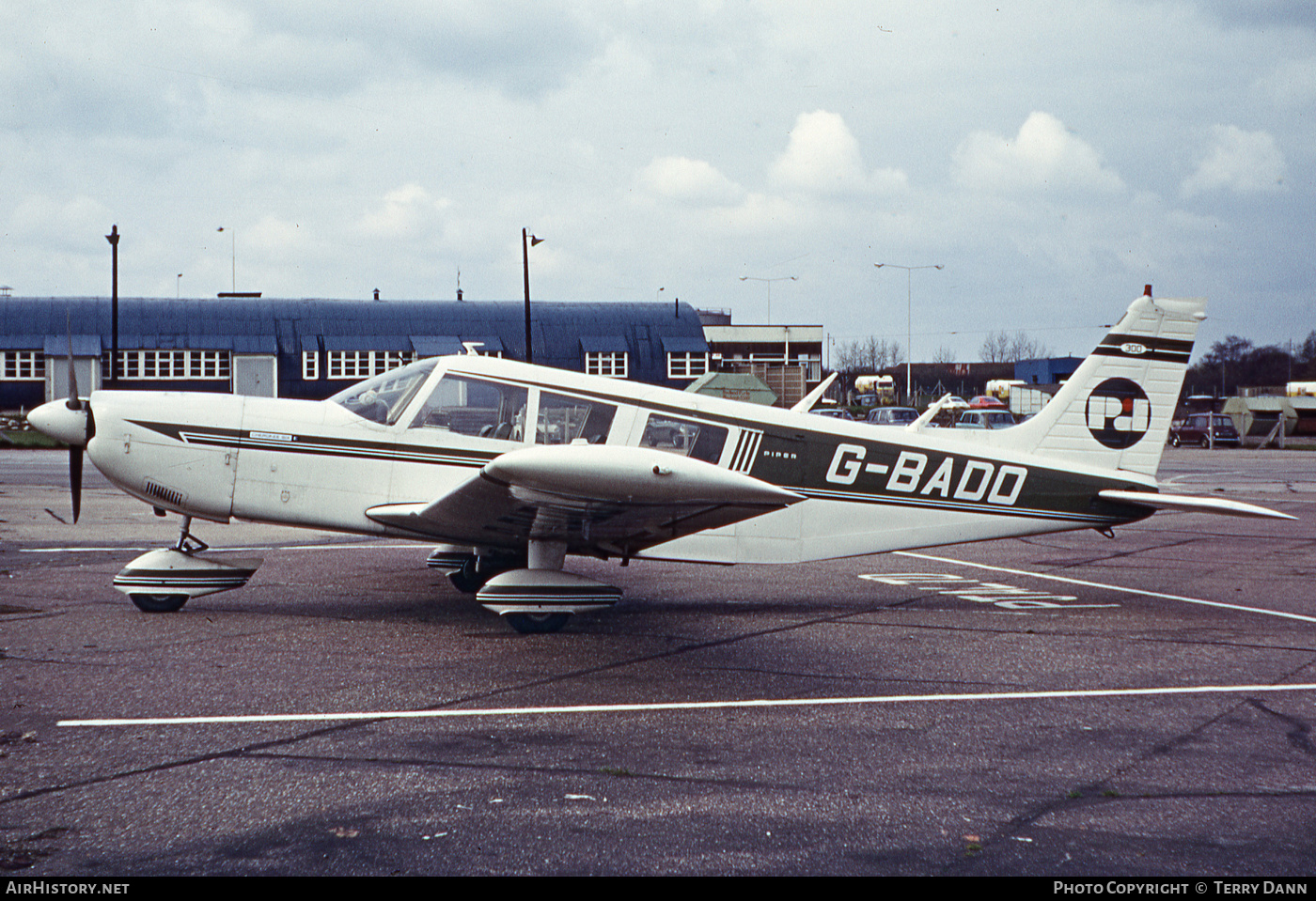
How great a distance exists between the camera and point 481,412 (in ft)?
26.4

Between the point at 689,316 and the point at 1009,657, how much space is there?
162ft

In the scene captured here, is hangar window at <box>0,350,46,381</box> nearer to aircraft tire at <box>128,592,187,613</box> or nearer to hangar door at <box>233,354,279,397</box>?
hangar door at <box>233,354,279,397</box>

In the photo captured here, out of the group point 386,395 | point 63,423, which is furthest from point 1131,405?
point 63,423

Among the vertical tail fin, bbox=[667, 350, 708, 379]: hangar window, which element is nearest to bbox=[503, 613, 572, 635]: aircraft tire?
the vertical tail fin

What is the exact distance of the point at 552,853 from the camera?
11.8ft

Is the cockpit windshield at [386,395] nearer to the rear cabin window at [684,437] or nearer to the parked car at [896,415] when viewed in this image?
the rear cabin window at [684,437]

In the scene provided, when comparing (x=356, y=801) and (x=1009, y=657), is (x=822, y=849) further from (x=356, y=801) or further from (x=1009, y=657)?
(x=1009, y=657)

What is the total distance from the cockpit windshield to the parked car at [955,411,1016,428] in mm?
29048

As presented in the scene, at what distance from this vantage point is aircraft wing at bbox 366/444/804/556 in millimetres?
5859

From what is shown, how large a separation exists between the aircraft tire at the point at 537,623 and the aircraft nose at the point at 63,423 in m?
3.67

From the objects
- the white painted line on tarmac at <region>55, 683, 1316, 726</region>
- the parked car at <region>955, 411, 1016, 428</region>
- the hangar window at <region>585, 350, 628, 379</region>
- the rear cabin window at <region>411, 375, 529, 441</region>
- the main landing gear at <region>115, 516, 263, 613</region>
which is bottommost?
the white painted line on tarmac at <region>55, 683, 1316, 726</region>

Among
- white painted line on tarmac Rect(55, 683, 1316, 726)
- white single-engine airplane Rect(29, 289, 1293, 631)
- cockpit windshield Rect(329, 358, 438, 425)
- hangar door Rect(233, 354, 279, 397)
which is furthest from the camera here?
hangar door Rect(233, 354, 279, 397)

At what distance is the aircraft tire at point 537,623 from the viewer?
7.45 meters

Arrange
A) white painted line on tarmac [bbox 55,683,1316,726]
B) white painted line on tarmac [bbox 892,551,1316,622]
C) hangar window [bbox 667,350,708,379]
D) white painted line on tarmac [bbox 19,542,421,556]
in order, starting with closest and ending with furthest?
white painted line on tarmac [bbox 55,683,1316,726] → white painted line on tarmac [bbox 892,551,1316,622] → white painted line on tarmac [bbox 19,542,421,556] → hangar window [bbox 667,350,708,379]
